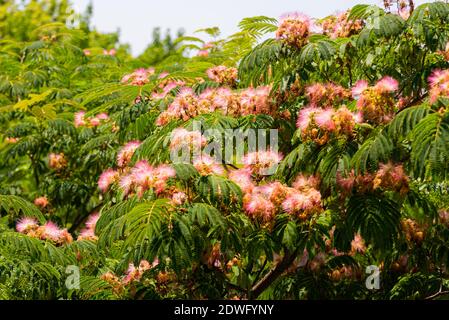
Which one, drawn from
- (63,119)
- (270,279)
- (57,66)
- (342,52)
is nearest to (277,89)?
(342,52)

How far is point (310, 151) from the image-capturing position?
452 cm

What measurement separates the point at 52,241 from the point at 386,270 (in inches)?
96.2

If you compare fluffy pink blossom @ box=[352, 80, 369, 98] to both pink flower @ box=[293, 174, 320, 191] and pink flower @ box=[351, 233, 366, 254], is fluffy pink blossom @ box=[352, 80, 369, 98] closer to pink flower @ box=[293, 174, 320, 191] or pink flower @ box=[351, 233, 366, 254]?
pink flower @ box=[293, 174, 320, 191]

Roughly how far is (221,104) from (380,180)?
55.5 inches

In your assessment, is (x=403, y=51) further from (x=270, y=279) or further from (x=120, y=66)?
(x=120, y=66)

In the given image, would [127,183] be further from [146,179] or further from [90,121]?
[90,121]

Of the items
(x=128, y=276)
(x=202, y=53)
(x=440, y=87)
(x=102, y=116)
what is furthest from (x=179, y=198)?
(x=202, y=53)

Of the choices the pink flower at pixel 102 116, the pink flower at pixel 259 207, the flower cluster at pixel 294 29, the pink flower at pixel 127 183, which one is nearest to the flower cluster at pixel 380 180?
the pink flower at pixel 259 207

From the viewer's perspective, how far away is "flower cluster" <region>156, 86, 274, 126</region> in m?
5.06

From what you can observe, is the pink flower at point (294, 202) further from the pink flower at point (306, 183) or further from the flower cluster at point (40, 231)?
the flower cluster at point (40, 231)

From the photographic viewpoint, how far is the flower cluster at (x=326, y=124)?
431 centimetres

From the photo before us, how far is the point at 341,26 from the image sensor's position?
564 cm

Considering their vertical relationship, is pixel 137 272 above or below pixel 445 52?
below

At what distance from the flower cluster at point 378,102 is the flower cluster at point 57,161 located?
14.5 feet
